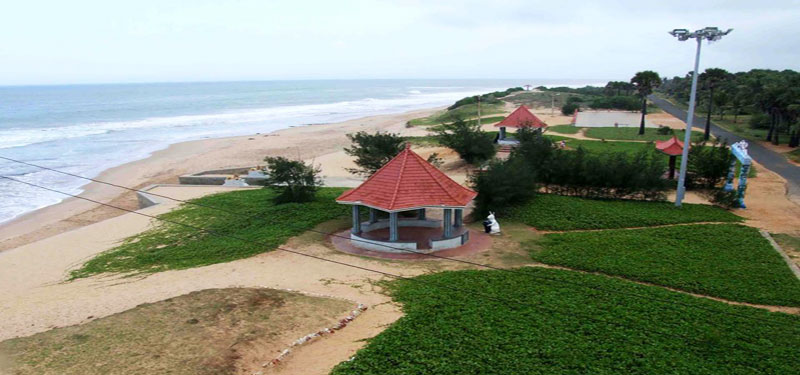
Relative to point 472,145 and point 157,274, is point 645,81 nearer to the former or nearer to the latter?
point 472,145

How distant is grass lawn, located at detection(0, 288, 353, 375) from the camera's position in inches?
368

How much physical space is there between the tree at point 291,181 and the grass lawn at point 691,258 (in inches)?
436

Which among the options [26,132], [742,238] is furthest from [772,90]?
[26,132]

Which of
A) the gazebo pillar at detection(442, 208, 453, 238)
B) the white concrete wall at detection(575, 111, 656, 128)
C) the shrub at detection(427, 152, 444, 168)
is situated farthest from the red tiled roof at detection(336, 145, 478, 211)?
the white concrete wall at detection(575, 111, 656, 128)

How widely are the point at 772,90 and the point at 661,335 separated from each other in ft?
115

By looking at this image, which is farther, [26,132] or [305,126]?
[305,126]

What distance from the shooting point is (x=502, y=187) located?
20031mm

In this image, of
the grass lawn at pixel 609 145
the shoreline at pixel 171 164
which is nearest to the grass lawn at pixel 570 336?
the shoreline at pixel 171 164

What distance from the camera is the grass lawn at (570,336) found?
9102 millimetres

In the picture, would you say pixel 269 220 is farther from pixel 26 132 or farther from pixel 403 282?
pixel 26 132

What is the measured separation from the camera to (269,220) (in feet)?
66.7

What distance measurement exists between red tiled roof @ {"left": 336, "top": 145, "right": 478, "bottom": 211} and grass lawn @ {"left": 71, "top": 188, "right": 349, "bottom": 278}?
3.32 m

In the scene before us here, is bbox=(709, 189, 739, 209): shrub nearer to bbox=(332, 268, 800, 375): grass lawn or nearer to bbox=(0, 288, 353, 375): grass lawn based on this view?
bbox=(332, 268, 800, 375): grass lawn

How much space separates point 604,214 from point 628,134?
2939cm
